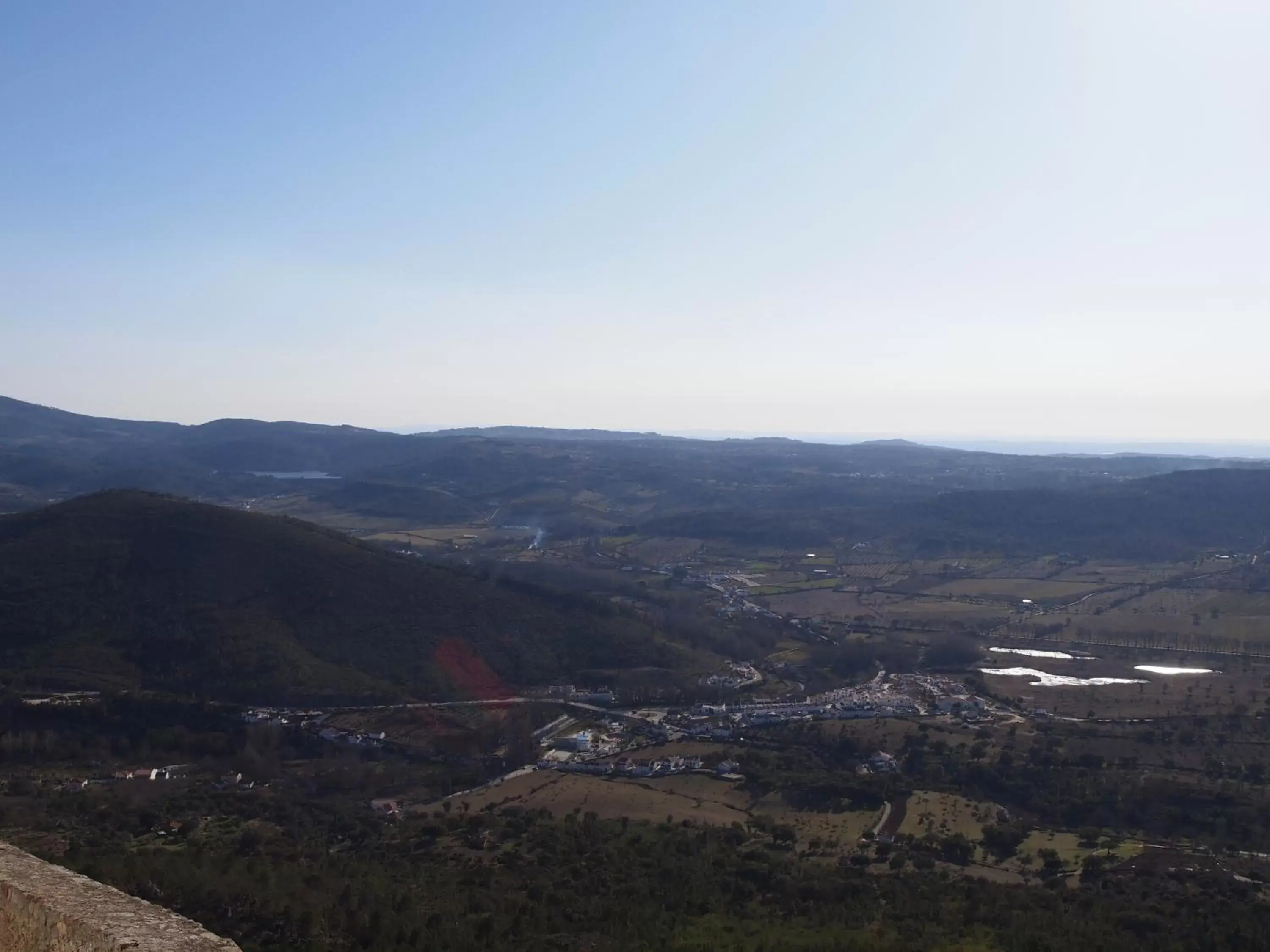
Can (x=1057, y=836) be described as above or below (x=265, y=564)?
below

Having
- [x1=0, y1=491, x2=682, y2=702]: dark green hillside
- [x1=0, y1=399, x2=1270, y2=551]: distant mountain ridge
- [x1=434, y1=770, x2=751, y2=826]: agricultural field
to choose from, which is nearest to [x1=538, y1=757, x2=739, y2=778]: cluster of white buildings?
[x1=434, y1=770, x2=751, y2=826]: agricultural field

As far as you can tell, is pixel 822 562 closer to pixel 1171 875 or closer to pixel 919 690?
pixel 919 690

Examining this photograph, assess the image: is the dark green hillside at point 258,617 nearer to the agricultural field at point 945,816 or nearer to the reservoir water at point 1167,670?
the agricultural field at point 945,816

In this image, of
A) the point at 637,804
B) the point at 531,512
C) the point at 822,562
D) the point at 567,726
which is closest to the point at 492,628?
the point at 567,726

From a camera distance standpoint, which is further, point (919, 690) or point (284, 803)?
point (919, 690)

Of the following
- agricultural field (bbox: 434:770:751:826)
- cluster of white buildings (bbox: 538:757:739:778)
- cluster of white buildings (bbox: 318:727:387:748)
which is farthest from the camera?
cluster of white buildings (bbox: 318:727:387:748)

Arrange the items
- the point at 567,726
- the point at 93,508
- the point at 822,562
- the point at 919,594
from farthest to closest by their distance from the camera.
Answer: the point at 822,562 < the point at 919,594 < the point at 93,508 < the point at 567,726

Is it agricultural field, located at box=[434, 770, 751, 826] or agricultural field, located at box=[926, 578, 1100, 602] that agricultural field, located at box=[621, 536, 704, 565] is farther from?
agricultural field, located at box=[434, 770, 751, 826]
